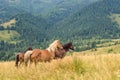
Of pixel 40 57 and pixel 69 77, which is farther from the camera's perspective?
pixel 40 57

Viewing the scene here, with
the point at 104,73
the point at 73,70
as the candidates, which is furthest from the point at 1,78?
the point at 104,73

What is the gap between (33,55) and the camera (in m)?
14.8

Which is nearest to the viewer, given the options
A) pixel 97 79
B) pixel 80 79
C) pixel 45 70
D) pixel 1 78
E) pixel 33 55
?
pixel 97 79

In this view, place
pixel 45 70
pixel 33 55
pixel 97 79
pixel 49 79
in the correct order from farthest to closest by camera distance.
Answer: pixel 33 55 < pixel 45 70 < pixel 49 79 < pixel 97 79

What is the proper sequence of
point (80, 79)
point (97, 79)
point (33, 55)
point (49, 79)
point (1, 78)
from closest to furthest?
point (97, 79) < point (80, 79) < point (49, 79) < point (1, 78) < point (33, 55)

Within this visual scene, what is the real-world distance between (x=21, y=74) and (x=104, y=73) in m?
2.96

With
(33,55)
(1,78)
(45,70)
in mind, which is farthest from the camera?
(33,55)

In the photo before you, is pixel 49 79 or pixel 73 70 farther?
pixel 73 70

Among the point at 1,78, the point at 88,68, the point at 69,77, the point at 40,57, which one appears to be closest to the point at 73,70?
the point at 88,68

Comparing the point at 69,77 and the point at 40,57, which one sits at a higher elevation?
the point at 69,77

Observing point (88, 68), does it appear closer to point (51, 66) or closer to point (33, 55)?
point (51, 66)

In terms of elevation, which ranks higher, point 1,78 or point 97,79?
point 97,79

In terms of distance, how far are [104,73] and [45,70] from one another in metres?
2.57

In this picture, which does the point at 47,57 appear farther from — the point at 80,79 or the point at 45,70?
the point at 80,79
